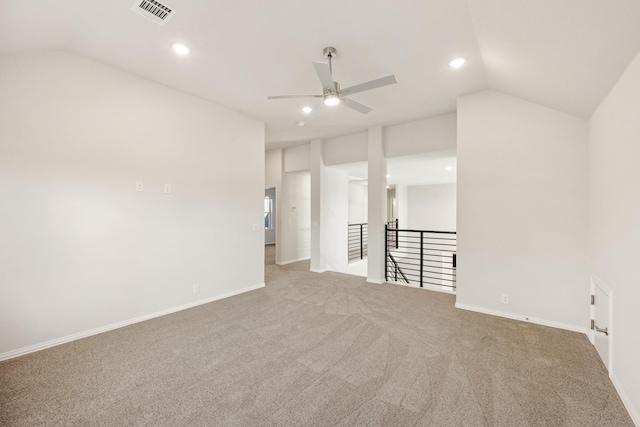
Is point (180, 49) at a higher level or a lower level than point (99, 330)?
higher

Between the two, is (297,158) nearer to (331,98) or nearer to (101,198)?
(331,98)

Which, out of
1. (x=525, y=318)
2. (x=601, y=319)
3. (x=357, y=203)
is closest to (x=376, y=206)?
(x=525, y=318)

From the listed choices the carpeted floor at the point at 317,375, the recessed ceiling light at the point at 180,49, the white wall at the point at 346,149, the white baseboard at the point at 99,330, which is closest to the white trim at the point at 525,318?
the carpeted floor at the point at 317,375

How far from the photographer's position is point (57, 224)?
2469 millimetres

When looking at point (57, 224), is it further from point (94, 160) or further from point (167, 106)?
point (167, 106)

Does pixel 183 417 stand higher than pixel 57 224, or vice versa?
pixel 57 224

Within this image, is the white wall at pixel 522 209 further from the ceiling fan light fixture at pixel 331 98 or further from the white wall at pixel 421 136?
the ceiling fan light fixture at pixel 331 98

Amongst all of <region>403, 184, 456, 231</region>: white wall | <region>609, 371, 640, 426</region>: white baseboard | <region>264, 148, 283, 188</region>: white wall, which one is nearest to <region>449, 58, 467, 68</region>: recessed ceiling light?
<region>609, 371, 640, 426</region>: white baseboard

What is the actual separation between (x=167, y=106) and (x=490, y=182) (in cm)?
434

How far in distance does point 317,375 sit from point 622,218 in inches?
103

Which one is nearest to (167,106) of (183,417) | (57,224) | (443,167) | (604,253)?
(57,224)

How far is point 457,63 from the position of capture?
2.66 meters

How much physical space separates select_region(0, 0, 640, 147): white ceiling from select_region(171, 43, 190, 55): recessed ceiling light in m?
0.06

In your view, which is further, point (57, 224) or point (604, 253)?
point (57, 224)
